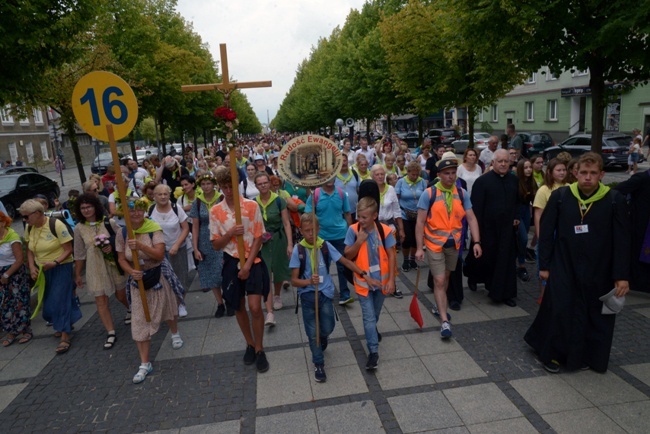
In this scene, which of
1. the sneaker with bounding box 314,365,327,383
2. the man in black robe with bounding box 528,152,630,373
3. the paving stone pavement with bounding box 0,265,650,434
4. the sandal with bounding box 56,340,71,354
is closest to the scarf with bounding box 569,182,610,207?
the man in black robe with bounding box 528,152,630,373

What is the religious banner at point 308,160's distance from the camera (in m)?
4.49

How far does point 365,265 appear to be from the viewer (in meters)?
4.48

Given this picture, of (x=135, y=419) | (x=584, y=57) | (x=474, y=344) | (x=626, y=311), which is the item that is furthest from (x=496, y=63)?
(x=135, y=419)

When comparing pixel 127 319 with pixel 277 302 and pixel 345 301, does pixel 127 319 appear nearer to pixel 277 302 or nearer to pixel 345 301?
pixel 277 302

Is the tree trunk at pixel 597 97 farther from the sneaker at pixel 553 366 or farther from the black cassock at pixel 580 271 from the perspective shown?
the sneaker at pixel 553 366

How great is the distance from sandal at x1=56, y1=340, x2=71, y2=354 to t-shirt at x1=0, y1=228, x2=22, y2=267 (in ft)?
3.72

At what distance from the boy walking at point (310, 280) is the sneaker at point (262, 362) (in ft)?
→ 1.74

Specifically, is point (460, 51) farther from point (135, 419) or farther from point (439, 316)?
point (135, 419)

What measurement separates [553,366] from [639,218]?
7.70ft

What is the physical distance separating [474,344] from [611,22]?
21.0ft

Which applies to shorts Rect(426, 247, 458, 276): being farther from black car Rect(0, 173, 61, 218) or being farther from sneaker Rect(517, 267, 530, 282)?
black car Rect(0, 173, 61, 218)

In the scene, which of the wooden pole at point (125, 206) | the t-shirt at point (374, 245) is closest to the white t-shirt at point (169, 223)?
the wooden pole at point (125, 206)

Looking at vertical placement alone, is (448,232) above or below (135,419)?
above

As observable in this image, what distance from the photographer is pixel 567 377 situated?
4.26 m
